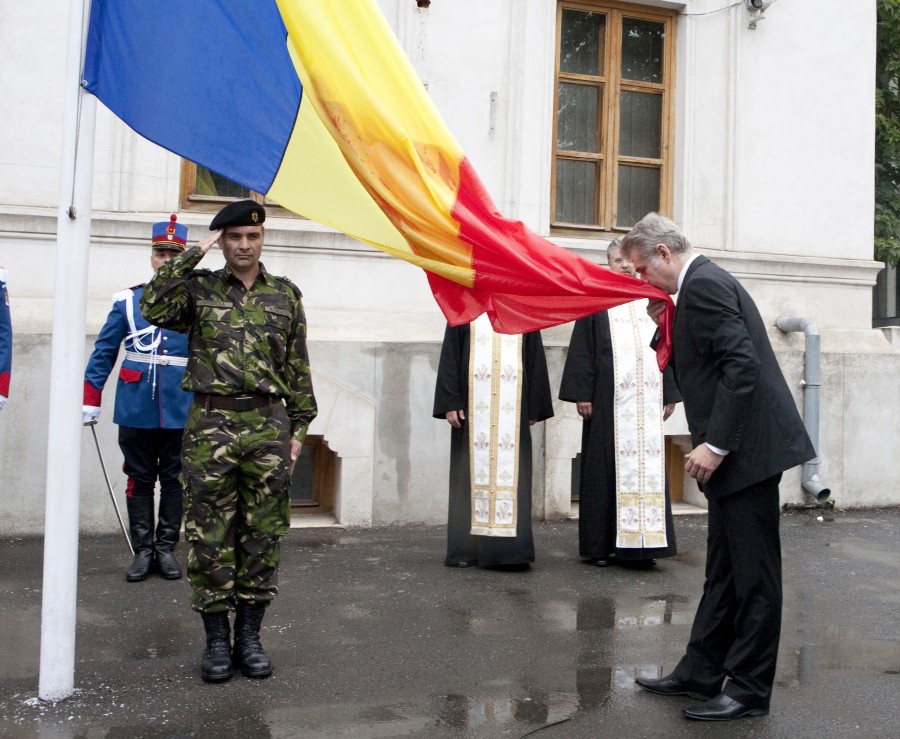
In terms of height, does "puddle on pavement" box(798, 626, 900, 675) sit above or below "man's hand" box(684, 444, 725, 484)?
below

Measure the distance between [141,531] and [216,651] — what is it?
6.87 ft

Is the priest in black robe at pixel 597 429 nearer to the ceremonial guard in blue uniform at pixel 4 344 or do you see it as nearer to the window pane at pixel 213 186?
the window pane at pixel 213 186

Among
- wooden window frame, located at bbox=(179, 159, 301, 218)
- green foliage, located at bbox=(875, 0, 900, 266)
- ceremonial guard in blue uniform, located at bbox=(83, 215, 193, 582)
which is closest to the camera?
ceremonial guard in blue uniform, located at bbox=(83, 215, 193, 582)

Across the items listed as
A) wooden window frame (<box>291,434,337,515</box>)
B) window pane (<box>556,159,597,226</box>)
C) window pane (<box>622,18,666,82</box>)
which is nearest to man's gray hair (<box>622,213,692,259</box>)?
wooden window frame (<box>291,434,337,515</box>)

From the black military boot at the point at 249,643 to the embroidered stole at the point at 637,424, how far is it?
311 cm

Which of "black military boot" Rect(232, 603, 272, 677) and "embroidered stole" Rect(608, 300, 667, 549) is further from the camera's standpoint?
"embroidered stole" Rect(608, 300, 667, 549)

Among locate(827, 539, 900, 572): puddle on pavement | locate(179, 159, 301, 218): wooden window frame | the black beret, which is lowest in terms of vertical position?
locate(827, 539, 900, 572): puddle on pavement

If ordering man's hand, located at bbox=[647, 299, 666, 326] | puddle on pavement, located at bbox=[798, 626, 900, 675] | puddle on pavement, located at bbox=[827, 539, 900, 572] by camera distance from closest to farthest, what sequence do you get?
man's hand, located at bbox=[647, 299, 666, 326], puddle on pavement, located at bbox=[798, 626, 900, 675], puddle on pavement, located at bbox=[827, 539, 900, 572]

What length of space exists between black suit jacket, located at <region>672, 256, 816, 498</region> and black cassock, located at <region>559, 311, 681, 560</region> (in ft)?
9.59

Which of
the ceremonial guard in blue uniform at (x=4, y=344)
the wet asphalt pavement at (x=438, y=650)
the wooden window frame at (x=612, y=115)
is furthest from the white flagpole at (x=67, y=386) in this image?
the wooden window frame at (x=612, y=115)

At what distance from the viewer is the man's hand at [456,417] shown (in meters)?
7.19

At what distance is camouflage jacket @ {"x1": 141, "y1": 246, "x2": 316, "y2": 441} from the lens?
455 centimetres

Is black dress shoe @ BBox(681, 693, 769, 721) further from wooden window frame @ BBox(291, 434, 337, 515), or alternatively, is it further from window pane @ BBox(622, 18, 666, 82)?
window pane @ BBox(622, 18, 666, 82)

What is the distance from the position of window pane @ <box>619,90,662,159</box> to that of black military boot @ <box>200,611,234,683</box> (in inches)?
257
